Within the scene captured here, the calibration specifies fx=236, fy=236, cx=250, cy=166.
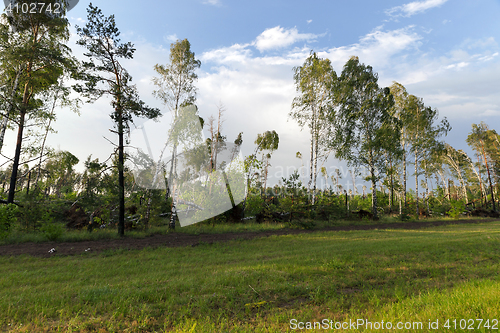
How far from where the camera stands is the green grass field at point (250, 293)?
3.31 metres

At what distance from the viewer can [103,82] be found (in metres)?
12.7

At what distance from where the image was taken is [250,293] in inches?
176

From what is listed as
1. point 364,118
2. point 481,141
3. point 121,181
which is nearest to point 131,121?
point 121,181

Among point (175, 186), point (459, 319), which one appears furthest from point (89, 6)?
point (459, 319)

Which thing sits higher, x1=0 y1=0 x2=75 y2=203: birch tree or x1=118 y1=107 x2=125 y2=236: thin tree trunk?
x1=0 y1=0 x2=75 y2=203: birch tree

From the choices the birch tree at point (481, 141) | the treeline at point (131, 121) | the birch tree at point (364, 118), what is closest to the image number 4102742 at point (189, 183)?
the treeline at point (131, 121)

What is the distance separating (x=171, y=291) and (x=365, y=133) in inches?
1028

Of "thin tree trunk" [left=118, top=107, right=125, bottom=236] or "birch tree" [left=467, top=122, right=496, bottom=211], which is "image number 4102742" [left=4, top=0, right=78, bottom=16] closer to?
"thin tree trunk" [left=118, top=107, right=125, bottom=236]
